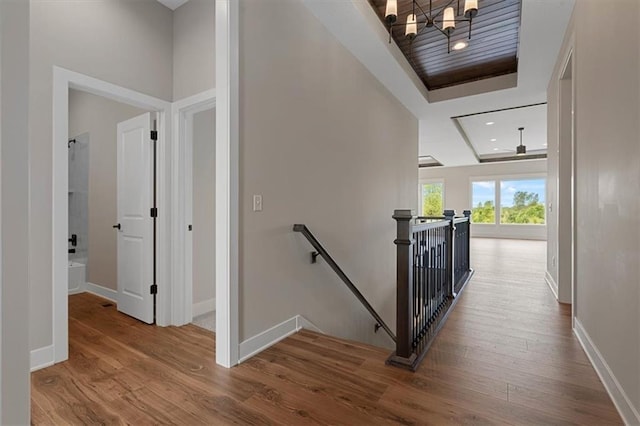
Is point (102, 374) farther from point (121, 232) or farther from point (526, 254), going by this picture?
point (526, 254)

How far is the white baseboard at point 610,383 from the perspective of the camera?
1471 mm

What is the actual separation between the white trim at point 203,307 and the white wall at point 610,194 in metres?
3.33

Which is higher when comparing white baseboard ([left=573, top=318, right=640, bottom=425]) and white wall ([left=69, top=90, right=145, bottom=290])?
white wall ([left=69, top=90, right=145, bottom=290])

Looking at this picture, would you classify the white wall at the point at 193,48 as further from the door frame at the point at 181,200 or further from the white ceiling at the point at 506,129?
the white ceiling at the point at 506,129

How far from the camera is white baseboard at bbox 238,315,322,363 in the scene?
2.20 metres

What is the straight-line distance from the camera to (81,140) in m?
4.29

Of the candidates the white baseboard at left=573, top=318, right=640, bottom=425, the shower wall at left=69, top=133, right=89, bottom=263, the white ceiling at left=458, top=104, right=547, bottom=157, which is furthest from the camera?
the white ceiling at left=458, top=104, right=547, bottom=157

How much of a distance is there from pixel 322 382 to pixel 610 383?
1598mm

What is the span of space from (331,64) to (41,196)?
2.76 meters

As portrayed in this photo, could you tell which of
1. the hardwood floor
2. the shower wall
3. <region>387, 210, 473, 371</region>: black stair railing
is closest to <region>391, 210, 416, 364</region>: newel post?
<region>387, 210, 473, 371</region>: black stair railing

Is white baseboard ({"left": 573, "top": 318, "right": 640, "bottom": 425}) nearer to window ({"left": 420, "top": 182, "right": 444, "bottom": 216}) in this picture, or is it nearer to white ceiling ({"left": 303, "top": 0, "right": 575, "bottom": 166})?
white ceiling ({"left": 303, "top": 0, "right": 575, "bottom": 166})

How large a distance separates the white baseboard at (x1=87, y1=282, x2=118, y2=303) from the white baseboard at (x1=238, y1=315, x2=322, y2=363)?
7.80 ft

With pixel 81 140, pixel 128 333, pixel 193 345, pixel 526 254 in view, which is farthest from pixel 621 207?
pixel 526 254

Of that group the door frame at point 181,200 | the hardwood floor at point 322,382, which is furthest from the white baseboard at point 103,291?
the door frame at point 181,200
